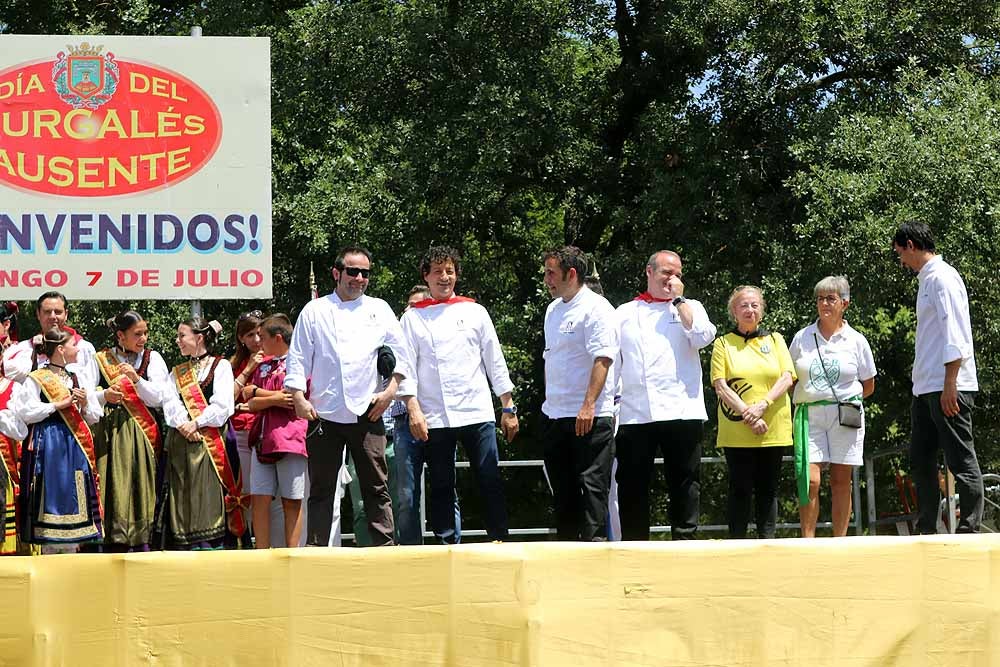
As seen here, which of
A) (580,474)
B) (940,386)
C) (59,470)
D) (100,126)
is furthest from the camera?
(100,126)

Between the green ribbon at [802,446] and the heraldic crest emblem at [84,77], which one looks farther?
the heraldic crest emblem at [84,77]

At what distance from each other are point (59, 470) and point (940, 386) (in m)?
4.59

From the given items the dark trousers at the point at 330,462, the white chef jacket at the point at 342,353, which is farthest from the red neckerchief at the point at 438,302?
the dark trousers at the point at 330,462

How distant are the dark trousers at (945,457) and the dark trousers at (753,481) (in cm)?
71

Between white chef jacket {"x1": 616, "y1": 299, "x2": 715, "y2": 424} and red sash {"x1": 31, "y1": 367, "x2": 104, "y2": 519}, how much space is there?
114 inches

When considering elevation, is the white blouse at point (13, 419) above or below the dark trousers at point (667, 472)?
above

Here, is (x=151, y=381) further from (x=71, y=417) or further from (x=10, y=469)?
(x=10, y=469)

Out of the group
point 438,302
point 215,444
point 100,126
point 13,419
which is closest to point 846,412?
point 438,302

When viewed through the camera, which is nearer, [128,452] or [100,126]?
[128,452]

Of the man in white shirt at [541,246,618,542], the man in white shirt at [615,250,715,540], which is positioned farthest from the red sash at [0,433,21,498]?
the man in white shirt at [615,250,715,540]

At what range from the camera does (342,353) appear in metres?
6.97

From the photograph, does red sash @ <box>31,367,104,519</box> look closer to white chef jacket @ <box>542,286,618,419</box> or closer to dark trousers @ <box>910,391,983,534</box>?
white chef jacket @ <box>542,286,618,419</box>

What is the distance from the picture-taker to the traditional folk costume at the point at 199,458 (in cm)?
775

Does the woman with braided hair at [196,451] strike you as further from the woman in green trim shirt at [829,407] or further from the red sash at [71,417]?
the woman in green trim shirt at [829,407]
